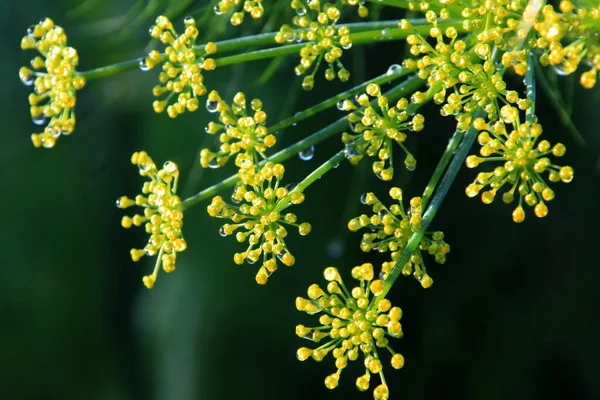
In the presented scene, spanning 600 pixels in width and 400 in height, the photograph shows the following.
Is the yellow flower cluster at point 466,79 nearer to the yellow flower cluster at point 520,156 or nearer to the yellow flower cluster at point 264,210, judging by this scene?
the yellow flower cluster at point 520,156

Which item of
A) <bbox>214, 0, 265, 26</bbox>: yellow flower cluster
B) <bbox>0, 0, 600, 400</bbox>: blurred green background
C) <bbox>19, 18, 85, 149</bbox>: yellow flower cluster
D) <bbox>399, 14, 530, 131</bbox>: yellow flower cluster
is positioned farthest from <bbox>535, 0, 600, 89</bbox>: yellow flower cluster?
<bbox>0, 0, 600, 400</bbox>: blurred green background

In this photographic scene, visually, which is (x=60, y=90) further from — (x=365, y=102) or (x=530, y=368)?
(x=530, y=368)

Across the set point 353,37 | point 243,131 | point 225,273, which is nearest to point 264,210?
point 243,131

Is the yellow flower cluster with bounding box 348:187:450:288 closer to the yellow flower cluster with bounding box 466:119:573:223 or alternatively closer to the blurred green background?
the yellow flower cluster with bounding box 466:119:573:223

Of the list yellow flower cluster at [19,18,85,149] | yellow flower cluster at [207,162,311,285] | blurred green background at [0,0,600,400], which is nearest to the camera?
yellow flower cluster at [207,162,311,285]

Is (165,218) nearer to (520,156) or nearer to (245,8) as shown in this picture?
(245,8)

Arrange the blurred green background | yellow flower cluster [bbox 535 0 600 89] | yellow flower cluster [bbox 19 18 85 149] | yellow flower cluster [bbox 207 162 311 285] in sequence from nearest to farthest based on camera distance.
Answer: yellow flower cluster [bbox 535 0 600 89] < yellow flower cluster [bbox 207 162 311 285] < yellow flower cluster [bbox 19 18 85 149] < the blurred green background

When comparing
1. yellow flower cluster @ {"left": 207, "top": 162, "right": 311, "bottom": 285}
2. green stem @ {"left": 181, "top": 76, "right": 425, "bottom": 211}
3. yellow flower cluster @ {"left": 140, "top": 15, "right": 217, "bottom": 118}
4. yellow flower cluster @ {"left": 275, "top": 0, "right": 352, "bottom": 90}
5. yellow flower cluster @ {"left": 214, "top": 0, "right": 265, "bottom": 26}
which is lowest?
yellow flower cluster @ {"left": 207, "top": 162, "right": 311, "bottom": 285}
